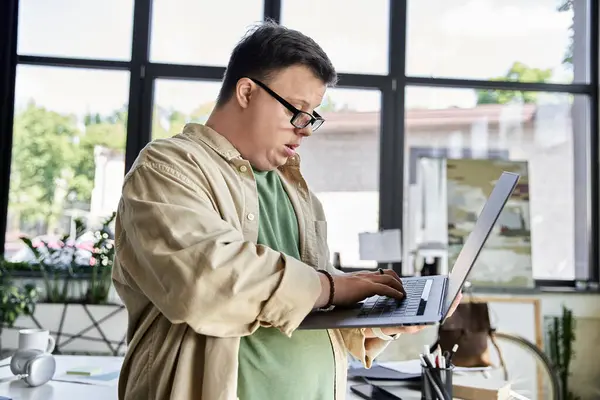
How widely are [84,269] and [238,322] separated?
264 centimetres

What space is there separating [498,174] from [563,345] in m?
1.02

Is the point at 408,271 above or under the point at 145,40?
under

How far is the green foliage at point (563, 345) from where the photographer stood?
333cm

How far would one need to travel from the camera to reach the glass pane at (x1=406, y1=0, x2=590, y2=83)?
3641 millimetres

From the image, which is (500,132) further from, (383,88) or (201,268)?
(201,268)

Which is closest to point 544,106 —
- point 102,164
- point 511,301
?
point 511,301

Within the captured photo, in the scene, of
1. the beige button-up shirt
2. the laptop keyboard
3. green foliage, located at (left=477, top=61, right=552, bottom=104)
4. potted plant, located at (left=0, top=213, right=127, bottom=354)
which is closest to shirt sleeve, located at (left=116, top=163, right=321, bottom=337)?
the beige button-up shirt

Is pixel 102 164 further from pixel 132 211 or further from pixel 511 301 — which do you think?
pixel 132 211

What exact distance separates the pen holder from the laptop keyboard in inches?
14.9

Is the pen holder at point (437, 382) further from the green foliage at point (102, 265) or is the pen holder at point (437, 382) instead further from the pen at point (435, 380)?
the green foliage at point (102, 265)

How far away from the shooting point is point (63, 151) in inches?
136

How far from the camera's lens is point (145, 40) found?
11.4ft

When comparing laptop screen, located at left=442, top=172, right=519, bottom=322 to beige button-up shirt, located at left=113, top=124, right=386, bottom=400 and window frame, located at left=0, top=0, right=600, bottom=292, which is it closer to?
beige button-up shirt, located at left=113, top=124, right=386, bottom=400

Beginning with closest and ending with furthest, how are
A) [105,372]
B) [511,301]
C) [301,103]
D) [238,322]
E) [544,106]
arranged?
[238,322] → [301,103] → [105,372] → [511,301] → [544,106]
